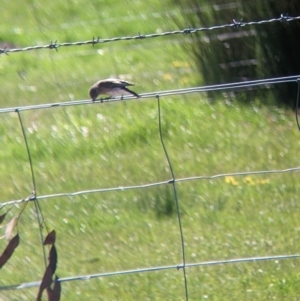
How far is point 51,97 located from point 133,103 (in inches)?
28.6

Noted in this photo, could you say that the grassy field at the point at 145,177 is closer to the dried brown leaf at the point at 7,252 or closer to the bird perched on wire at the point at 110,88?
the bird perched on wire at the point at 110,88

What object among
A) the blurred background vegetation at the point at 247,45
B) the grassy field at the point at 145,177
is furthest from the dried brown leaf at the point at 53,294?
the blurred background vegetation at the point at 247,45

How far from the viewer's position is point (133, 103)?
658cm

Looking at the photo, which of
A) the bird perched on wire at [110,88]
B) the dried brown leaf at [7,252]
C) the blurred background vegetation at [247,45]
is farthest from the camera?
the blurred background vegetation at [247,45]

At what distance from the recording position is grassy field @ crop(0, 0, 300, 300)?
439 cm

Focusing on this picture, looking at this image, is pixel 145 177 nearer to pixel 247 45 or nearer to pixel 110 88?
pixel 110 88

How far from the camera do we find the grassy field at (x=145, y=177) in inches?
173

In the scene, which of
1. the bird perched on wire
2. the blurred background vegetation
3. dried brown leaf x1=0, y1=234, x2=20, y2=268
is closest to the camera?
dried brown leaf x1=0, y1=234, x2=20, y2=268

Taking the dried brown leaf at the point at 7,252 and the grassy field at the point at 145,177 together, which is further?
the grassy field at the point at 145,177

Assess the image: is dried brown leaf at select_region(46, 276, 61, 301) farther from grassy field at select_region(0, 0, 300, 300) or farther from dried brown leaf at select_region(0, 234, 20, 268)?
grassy field at select_region(0, 0, 300, 300)

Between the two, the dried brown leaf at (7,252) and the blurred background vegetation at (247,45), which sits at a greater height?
the blurred background vegetation at (247,45)

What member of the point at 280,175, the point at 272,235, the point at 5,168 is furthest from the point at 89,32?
the point at 272,235

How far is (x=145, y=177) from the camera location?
5.52 meters

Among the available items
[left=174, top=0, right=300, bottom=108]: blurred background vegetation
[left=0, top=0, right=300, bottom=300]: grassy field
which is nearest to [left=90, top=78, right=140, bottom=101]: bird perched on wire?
[left=0, top=0, right=300, bottom=300]: grassy field
